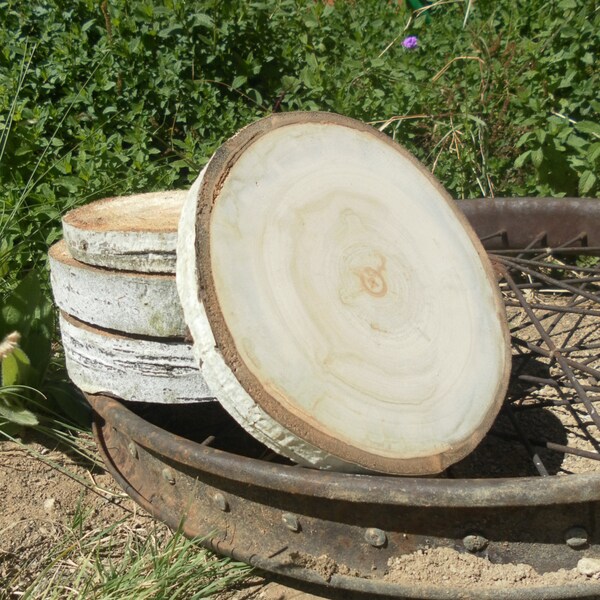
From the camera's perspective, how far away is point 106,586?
2.08 m

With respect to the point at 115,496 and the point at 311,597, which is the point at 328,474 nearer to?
the point at 311,597

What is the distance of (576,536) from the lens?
1953mm

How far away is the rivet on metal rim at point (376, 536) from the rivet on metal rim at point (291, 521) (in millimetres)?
168

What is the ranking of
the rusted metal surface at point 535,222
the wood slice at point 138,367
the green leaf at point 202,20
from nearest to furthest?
the wood slice at point 138,367 < the rusted metal surface at point 535,222 < the green leaf at point 202,20

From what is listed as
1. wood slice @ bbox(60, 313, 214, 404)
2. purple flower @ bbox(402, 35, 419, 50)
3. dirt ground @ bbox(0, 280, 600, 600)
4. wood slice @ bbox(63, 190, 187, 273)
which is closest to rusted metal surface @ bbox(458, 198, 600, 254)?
dirt ground @ bbox(0, 280, 600, 600)

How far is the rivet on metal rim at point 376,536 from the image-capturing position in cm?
198

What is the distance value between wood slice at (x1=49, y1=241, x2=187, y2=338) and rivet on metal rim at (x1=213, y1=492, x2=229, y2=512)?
423 mm

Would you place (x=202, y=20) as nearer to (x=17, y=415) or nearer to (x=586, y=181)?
(x=586, y=181)

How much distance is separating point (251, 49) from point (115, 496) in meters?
2.29

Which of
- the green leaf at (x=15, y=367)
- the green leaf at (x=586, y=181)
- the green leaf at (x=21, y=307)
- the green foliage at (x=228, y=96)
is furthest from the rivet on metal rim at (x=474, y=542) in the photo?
the green leaf at (x=586, y=181)

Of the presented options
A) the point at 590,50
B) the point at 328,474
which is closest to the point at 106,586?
the point at 328,474

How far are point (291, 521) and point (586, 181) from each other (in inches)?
91.8

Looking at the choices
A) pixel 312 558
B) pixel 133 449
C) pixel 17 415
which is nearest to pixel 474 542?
pixel 312 558

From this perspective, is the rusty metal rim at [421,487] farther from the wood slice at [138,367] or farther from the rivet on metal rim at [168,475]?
the wood slice at [138,367]
